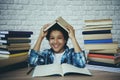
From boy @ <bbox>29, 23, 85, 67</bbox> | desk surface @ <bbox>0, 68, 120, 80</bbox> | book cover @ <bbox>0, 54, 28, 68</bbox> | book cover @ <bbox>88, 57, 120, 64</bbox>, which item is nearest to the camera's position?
desk surface @ <bbox>0, 68, 120, 80</bbox>

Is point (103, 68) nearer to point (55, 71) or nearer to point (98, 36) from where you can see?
point (98, 36)

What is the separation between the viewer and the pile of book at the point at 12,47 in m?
1.40

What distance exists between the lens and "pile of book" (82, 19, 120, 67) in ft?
4.96

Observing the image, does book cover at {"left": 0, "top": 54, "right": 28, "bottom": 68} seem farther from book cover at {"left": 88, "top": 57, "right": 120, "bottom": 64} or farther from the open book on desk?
book cover at {"left": 88, "top": 57, "right": 120, "bottom": 64}

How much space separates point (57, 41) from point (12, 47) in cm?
40

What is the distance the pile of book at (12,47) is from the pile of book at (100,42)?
0.53 meters

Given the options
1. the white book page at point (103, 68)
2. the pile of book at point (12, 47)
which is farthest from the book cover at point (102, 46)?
the pile of book at point (12, 47)

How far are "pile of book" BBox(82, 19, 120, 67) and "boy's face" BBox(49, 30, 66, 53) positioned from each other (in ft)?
0.73

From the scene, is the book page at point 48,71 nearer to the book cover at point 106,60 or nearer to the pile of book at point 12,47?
the pile of book at point 12,47

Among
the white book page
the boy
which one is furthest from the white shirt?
the white book page

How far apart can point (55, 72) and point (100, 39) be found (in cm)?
52

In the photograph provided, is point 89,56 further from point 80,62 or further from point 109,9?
point 109,9

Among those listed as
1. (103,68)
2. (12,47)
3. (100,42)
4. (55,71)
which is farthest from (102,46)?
(12,47)

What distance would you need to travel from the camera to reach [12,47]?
1.45 meters
